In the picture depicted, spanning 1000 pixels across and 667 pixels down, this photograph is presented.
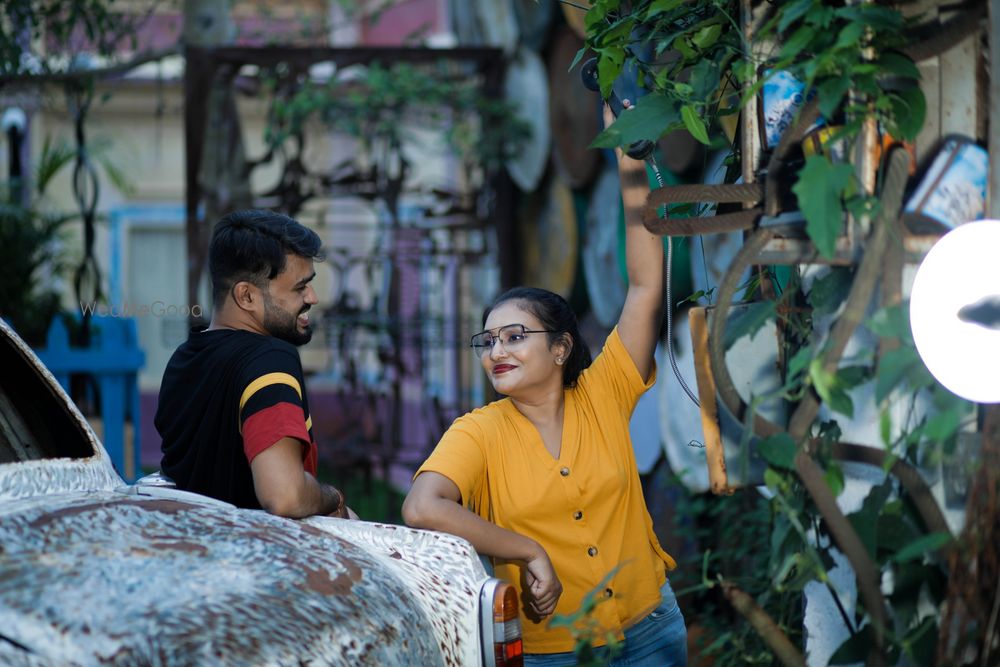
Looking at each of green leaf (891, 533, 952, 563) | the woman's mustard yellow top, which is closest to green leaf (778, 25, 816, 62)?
green leaf (891, 533, 952, 563)

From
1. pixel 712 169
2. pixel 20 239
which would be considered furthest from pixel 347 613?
pixel 20 239

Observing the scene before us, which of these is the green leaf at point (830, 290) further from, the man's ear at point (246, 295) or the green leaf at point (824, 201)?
Result: the man's ear at point (246, 295)

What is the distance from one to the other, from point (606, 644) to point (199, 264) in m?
5.81

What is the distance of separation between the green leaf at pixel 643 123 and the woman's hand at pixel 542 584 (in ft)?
2.87

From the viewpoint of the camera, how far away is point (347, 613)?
7.43 feet

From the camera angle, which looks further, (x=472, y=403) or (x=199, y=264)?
(x=472, y=403)

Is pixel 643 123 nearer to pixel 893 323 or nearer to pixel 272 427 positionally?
pixel 893 323

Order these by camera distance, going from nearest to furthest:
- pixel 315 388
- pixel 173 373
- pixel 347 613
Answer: pixel 347 613 < pixel 173 373 < pixel 315 388

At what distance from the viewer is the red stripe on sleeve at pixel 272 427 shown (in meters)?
2.81

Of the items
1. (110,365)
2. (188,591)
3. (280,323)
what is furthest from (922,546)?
(110,365)

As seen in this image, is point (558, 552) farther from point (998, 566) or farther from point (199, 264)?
point (199, 264)

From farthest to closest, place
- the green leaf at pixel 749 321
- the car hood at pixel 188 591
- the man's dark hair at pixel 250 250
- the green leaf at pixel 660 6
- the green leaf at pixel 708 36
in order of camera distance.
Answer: the man's dark hair at pixel 250 250, the green leaf at pixel 708 36, the green leaf at pixel 660 6, the green leaf at pixel 749 321, the car hood at pixel 188 591

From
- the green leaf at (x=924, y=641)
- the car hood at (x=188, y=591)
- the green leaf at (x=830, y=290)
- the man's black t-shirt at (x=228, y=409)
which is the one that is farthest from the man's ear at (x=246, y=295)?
the green leaf at (x=924, y=641)

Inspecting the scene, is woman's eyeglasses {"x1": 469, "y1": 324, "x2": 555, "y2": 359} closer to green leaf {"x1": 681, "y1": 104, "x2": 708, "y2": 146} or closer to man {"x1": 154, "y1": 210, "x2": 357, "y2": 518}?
man {"x1": 154, "y1": 210, "x2": 357, "y2": 518}
